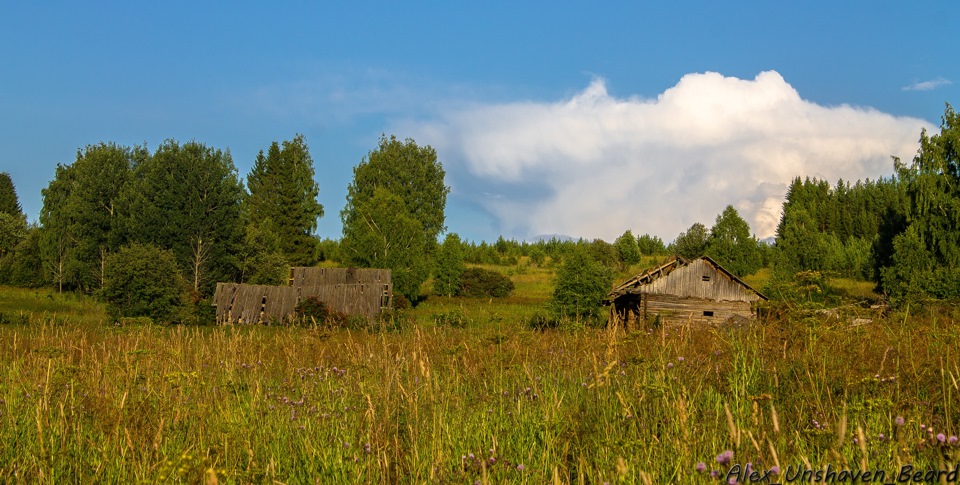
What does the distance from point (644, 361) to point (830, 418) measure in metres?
1.23

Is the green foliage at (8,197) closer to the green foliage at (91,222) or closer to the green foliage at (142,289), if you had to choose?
the green foliage at (91,222)

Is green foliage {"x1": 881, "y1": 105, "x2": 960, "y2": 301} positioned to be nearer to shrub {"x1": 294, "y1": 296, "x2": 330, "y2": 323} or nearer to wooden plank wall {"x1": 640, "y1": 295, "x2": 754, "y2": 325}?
wooden plank wall {"x1": 640, "y1": 295, "x2": 754, "y2": 325}

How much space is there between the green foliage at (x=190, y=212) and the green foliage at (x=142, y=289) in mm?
13120

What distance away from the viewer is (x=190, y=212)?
44.9 m

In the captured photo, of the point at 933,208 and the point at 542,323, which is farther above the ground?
the point at 933,208

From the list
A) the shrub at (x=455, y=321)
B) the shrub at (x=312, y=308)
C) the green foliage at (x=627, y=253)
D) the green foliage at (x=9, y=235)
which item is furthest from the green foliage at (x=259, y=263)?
the green foliage at (x=627, y=253)

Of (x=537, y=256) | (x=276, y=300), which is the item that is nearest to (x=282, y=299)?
(x=276, y=300)

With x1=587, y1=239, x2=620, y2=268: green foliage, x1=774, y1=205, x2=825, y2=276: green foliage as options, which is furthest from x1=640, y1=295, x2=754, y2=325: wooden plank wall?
x1=587, y1=239, x2=620, y2=268: green foliage

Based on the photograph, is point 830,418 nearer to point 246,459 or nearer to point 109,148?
point 246,459

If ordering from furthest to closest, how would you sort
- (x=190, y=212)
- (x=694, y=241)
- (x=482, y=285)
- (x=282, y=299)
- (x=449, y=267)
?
(x=694, y=241) < (x=482, y=285) < (x=449, y=267) < (x=190, y=212) < (x=282, y=299)

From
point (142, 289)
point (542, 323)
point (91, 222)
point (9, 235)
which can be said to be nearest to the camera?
point (542, 323)

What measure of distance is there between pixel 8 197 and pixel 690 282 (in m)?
81.8

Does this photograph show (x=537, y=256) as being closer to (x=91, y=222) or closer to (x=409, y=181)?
(x=409, y=181)

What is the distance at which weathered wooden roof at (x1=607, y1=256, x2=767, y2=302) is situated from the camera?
29.0 m
